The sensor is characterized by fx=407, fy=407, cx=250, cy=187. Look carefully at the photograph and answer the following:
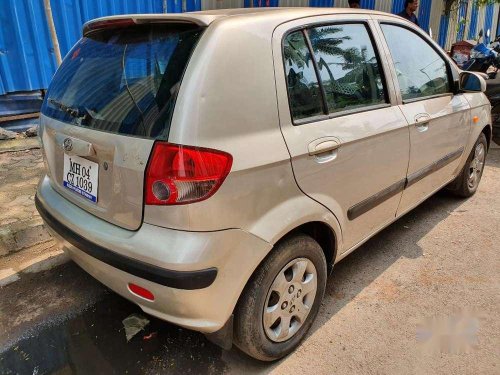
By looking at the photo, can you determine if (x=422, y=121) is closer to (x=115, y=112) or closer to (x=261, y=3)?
(x=115, y=112)

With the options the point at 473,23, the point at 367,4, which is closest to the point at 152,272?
the point at 367,4

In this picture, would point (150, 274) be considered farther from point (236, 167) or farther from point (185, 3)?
point (185, 3)

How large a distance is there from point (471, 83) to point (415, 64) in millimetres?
733

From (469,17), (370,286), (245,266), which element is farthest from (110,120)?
(469,17)

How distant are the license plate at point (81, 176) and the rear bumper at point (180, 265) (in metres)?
0.14

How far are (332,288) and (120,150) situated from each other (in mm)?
1738

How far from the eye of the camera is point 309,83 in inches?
80.6

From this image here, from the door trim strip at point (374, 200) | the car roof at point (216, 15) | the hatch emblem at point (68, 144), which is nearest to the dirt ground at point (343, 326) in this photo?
the door trim strip at point (374, 200)

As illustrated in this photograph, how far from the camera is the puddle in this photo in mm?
2125

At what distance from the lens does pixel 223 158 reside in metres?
1.63

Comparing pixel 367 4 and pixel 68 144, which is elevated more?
pixel 367 4

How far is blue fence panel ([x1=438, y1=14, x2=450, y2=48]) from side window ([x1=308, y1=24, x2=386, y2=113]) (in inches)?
466

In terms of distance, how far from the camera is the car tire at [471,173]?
3877 mm

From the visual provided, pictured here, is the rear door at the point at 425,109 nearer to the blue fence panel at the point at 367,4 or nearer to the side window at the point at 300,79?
the side window at the point at 300,79
